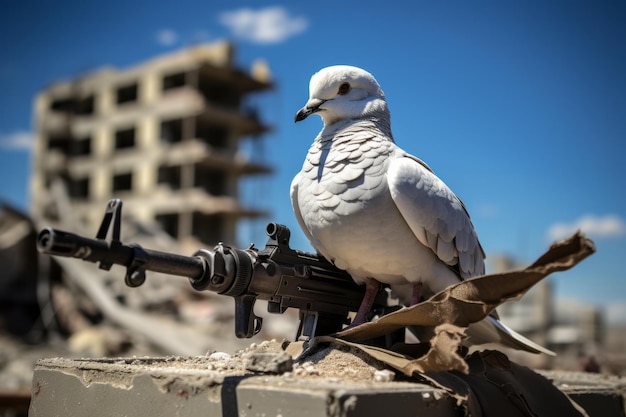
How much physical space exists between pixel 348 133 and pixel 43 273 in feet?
45.6

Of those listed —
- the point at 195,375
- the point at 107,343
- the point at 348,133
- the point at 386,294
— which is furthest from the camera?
the point at 107,343

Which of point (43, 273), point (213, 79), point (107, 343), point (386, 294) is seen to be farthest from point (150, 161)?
point (386, 294)

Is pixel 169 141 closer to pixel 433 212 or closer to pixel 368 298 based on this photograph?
pixel 368 298

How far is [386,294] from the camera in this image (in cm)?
384

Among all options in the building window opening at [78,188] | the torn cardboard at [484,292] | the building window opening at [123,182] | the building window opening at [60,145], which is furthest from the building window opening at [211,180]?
the torn cardboard at [484,292]

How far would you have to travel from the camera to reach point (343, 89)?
11.5ft

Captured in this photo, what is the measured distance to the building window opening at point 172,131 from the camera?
109 ft

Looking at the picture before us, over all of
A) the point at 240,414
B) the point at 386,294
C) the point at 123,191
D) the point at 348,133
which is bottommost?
the point at 240,414

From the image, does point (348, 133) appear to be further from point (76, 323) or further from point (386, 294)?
point (76, 323)

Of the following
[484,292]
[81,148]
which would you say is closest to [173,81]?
[81,148]

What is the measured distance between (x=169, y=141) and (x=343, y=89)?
31103mm

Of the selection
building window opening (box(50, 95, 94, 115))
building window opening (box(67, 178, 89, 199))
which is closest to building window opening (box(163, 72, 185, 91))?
building window opening (box(50, 95, 94, 115))

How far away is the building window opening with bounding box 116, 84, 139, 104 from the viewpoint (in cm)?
3531

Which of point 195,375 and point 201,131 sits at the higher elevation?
point 201,131
